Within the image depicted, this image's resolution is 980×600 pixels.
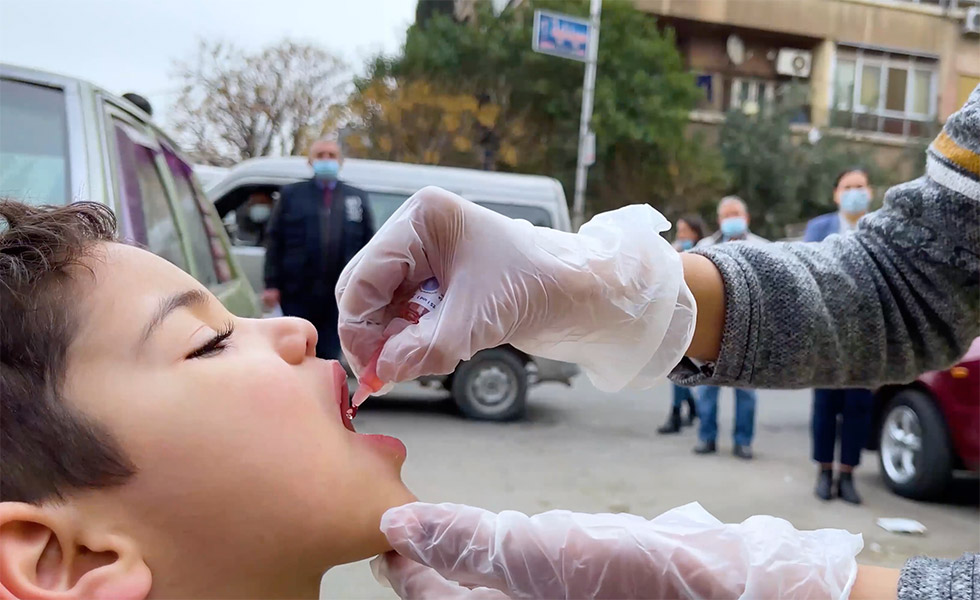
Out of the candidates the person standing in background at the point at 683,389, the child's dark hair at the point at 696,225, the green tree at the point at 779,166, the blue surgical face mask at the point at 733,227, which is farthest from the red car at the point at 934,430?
the green tree at the point at 779,166

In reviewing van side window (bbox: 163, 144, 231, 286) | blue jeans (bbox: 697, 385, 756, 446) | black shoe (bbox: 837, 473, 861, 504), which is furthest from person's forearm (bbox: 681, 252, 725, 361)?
blue jeans (bbox: 697, 385, 756, 446)

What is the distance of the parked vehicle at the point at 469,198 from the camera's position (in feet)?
18.3

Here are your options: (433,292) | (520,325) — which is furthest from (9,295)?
(520,325)

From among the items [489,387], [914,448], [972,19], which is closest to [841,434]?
[914,448]

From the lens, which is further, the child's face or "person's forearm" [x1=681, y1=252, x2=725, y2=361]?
"person's forearm" [x1=681, y1=252, x2=725, y2=361]

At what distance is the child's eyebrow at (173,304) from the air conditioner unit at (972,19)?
1890 cm

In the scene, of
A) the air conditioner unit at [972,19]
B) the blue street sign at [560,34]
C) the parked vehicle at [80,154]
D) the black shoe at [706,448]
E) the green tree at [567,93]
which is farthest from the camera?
the air conditioner unit at [972,19]

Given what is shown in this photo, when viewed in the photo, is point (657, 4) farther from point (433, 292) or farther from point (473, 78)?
point (433, 292)

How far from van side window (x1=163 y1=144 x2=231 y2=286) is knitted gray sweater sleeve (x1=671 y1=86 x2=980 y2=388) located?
1.60 m

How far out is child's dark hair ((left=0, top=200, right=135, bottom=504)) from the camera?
831 millimetres

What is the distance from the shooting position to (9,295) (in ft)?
2.89

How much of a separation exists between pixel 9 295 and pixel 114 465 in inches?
9.2

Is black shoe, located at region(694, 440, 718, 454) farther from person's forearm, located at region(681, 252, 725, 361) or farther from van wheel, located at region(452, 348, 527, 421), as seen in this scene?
person's forearm, located at region(681, 252, 725, 361)

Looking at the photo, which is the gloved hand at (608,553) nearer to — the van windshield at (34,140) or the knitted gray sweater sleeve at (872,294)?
the knitted gray sweater sleeve at (872,294)
